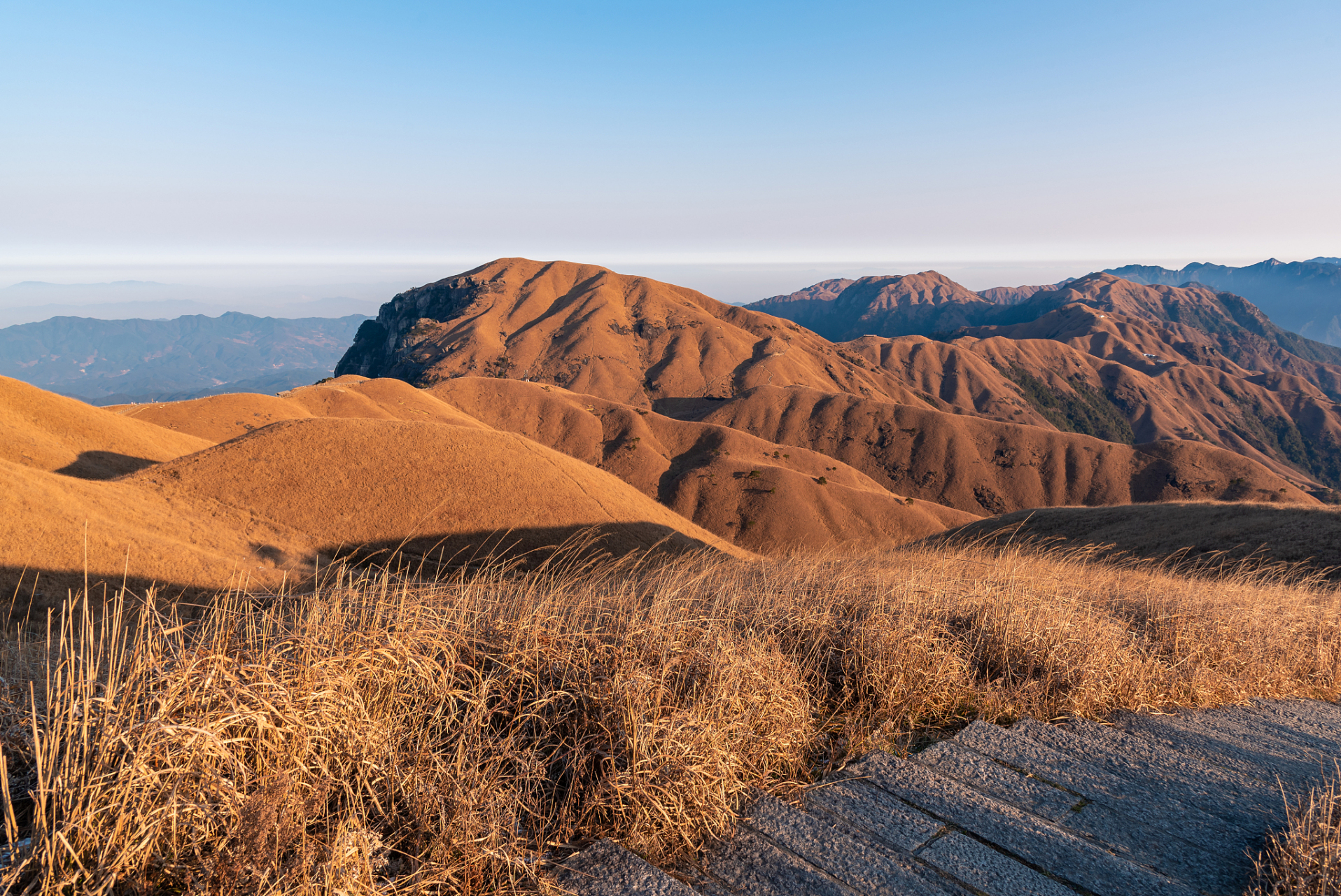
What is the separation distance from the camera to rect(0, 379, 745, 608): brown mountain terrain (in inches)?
754

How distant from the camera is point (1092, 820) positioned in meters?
3.69

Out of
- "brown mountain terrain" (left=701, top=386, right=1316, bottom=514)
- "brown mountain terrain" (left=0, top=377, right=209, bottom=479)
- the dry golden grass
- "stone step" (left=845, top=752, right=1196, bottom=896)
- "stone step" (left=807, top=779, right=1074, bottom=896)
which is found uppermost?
the dry golden grass

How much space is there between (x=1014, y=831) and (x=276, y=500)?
35234mm

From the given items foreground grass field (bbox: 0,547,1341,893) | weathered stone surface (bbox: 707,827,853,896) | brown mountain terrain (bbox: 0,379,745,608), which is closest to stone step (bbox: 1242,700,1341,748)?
foreground grass field (bbox: 0,547,1341,893)

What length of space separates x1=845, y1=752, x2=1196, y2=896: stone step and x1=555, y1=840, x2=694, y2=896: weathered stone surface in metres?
1.57

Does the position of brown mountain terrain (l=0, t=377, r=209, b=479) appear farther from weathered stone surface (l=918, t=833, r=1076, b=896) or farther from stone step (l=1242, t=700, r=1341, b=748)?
stone step (l=1242, t=700, r=1341, b=748)

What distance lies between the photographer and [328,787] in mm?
2967

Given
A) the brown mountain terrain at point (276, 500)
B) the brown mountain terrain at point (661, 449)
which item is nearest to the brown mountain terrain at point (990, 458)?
the brown mountain terrain at point (661, 449)

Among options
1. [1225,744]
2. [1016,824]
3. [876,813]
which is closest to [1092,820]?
[1016,824]

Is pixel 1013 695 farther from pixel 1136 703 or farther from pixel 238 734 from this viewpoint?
pixel 238 734

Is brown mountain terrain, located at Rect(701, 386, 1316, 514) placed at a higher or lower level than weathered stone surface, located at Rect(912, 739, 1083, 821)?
lower

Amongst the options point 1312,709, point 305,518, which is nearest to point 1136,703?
point 1312,709

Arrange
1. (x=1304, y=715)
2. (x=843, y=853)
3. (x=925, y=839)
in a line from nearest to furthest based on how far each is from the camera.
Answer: (x=843, y=853), (x=925, y=839), (x=1304, y=715)

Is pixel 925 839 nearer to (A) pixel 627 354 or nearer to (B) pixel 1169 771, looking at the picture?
(B) pixel 1169 771
